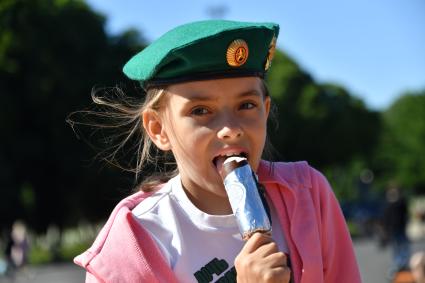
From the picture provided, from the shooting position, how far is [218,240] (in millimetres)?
2623

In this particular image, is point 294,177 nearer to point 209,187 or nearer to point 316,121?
point 209,187

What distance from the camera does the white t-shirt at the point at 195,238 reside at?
2570mm

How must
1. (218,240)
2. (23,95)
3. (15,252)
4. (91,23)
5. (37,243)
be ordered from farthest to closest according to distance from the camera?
(37,243)
(23,95)
(91,23)
(15,252)
(218,240)

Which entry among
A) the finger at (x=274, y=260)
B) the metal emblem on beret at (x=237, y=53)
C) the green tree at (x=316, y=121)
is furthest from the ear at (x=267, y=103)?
the green tree at (x=316, y=121)

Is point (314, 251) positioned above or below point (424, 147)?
above

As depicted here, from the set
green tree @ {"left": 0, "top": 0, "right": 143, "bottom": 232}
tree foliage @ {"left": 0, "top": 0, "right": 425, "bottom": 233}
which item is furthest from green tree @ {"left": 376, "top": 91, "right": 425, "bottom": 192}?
green tree @ {"left": 0, "top": 0, "right": 143, "bottom": 232}

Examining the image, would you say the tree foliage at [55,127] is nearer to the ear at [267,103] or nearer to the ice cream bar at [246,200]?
the ear at [267,103]

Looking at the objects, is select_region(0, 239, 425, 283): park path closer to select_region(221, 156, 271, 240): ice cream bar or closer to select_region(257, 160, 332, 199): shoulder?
select_region(257, 160, 332, 199): shoulder

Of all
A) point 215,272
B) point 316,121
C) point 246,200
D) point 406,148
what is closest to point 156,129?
point 215,272

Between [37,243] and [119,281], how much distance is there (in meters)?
44.7

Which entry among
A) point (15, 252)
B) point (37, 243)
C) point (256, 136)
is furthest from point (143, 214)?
point (37, 243)

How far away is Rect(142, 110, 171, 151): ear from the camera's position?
2766 mm

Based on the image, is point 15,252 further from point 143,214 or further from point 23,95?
point 143,214

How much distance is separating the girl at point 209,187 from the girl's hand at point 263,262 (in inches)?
8.2
